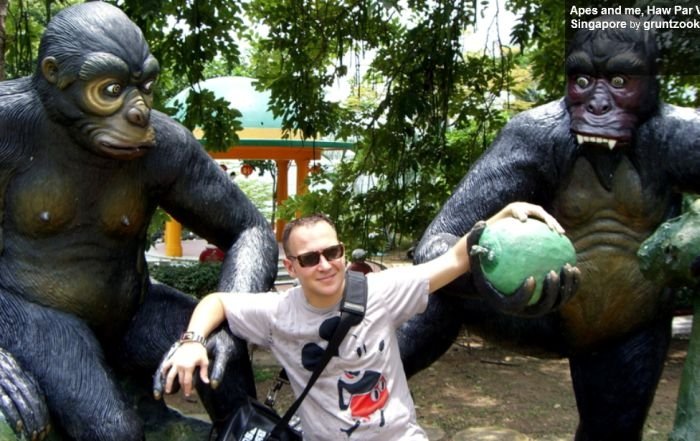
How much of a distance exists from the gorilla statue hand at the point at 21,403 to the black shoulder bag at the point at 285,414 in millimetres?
446

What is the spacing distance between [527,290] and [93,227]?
3.80 feet

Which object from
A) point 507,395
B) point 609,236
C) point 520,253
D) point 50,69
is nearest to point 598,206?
point 609,236

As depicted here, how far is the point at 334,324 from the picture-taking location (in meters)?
2.21

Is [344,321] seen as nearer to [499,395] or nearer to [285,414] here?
[285,414]

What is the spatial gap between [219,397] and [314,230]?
0.61 m

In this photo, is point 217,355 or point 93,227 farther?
point 93,227

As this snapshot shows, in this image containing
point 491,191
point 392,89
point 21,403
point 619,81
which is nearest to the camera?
point 21,403

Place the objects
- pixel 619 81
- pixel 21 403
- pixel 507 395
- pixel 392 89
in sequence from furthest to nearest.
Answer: pixel 392 89 → pixel 507 395 → pixel 619 81 → pixel 21 403

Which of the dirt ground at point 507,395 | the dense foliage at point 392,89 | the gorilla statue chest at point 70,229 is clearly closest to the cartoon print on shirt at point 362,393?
the gorilla statue chest at point 70,229

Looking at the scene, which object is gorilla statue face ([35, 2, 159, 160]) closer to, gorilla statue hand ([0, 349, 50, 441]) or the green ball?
gorilla statue hand ([0, 349, 50, 441])

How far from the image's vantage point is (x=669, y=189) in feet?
8.05

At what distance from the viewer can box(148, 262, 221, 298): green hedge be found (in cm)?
864

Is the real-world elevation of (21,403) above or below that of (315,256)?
below

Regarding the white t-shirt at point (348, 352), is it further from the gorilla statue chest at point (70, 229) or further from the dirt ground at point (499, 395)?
the dirt ground at point (499, 395)
